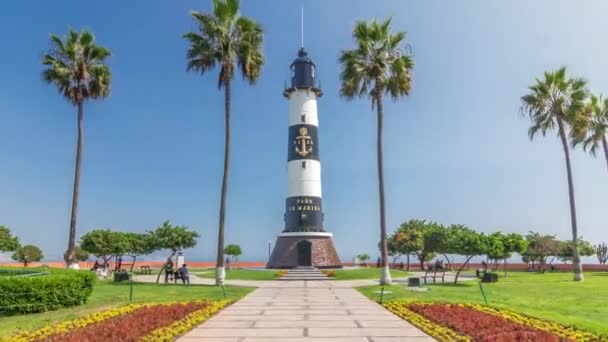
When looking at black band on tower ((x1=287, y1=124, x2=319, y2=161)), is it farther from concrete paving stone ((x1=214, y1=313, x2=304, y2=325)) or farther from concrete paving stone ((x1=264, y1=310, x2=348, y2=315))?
concrete paving stone ((x1=214, y1=313, x2=304, y2=325))

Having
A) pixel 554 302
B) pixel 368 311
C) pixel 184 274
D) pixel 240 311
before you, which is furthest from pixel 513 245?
pixel 240 311

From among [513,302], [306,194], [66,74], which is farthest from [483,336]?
[306,194]

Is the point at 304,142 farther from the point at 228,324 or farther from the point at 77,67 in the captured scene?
the point at 228,324

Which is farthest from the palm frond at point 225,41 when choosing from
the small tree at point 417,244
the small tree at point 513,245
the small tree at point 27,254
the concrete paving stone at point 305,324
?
the small tree at point 27,254

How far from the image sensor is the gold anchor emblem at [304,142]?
44.2 metres

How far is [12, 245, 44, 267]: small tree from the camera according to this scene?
5712 centimetres

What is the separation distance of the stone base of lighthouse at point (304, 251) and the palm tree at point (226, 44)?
1650 cm

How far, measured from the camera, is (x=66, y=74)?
29.1 metres

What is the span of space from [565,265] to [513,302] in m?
49.5

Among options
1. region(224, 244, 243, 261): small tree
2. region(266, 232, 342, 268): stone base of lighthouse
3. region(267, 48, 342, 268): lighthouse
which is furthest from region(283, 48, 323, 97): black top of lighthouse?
region(224, 244, 243, 261): small tree

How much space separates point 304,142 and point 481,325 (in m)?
34.2

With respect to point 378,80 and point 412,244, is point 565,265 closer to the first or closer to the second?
point 412,244

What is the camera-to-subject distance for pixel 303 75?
46.3m

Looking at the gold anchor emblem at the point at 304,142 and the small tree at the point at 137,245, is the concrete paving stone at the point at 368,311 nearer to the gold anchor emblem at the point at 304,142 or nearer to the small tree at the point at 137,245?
the gold anchor emblem at the point at 304,142
